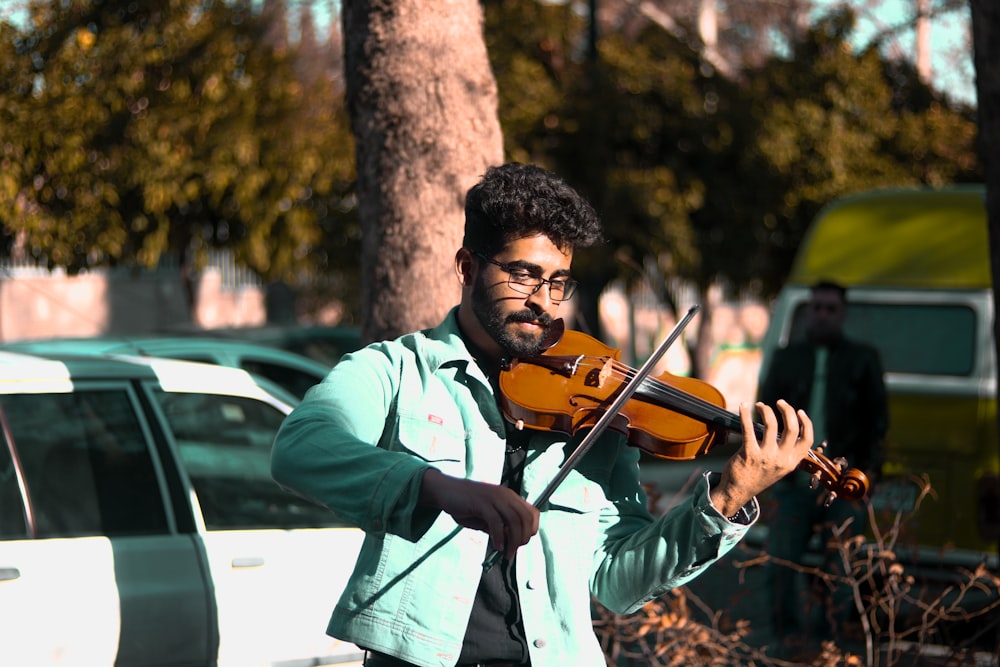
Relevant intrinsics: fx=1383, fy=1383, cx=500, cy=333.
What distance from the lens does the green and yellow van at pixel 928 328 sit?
748 centimetres

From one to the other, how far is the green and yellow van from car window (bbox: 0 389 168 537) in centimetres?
433

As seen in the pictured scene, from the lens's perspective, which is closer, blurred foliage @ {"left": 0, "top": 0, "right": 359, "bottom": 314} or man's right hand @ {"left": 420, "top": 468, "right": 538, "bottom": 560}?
man's right hand @ {"left": 420, "top": 468, "right": 538, "bottom": 560}

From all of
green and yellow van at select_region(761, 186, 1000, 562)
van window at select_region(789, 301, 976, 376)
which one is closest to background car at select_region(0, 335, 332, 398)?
green and yellow van at select_region(761, 186, 1000, 562)

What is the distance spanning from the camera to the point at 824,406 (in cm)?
687

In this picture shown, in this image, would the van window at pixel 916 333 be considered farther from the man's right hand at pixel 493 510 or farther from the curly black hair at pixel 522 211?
the man's right hand at pixel 493 510

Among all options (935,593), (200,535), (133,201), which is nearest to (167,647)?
(200,535)

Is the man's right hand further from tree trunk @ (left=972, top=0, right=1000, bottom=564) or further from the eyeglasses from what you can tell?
tree trunk @ (left=972, top=0, right=1000, bottom=564)

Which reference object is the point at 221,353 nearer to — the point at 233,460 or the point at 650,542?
the point at 233,460

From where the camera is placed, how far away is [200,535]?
404 cm

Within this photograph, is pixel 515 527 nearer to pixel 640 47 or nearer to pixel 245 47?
pixel 245 47

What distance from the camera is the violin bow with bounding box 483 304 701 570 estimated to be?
243cm

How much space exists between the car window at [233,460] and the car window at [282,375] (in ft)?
11.5

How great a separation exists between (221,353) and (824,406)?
11.4 ft

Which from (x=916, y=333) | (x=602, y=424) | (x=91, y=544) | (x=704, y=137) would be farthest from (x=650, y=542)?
(x=704, y=137)
